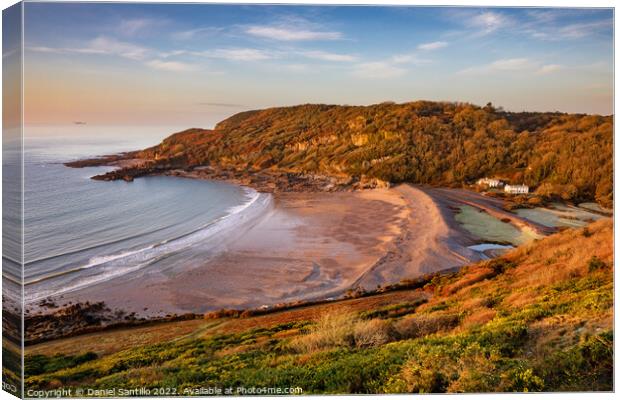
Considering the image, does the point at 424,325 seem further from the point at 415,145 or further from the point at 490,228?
the point at 415,145

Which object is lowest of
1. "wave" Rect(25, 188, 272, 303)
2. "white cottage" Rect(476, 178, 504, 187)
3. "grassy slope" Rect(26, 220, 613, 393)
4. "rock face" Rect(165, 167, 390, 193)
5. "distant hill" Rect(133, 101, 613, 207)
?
"grassy slope" Rect(26, 220, 613, 393)

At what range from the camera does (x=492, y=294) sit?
9.44 meters

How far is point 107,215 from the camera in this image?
9.03 meters

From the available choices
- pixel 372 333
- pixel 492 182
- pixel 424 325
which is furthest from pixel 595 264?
pixel 372 333

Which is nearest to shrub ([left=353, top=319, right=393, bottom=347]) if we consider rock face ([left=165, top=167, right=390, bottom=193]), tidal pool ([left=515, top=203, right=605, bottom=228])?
rock face ([left=165, top=167, right=390, bottom=193])

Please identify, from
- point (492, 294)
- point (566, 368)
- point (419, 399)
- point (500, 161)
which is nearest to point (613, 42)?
point (500, 161)

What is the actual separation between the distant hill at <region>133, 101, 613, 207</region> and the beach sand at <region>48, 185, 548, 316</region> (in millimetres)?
490

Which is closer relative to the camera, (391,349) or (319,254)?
(391,349)

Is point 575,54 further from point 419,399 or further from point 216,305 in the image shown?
point 216,305

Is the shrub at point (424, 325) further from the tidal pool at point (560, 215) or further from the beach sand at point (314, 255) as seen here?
the tidal pool at point (560, 215)

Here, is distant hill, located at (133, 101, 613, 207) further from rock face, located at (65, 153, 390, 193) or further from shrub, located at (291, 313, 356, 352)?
shrub, located at (291, 313, 356, 352)

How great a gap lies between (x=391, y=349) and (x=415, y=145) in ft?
11.3

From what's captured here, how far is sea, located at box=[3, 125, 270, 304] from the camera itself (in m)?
8.40

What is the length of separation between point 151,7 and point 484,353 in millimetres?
6636
